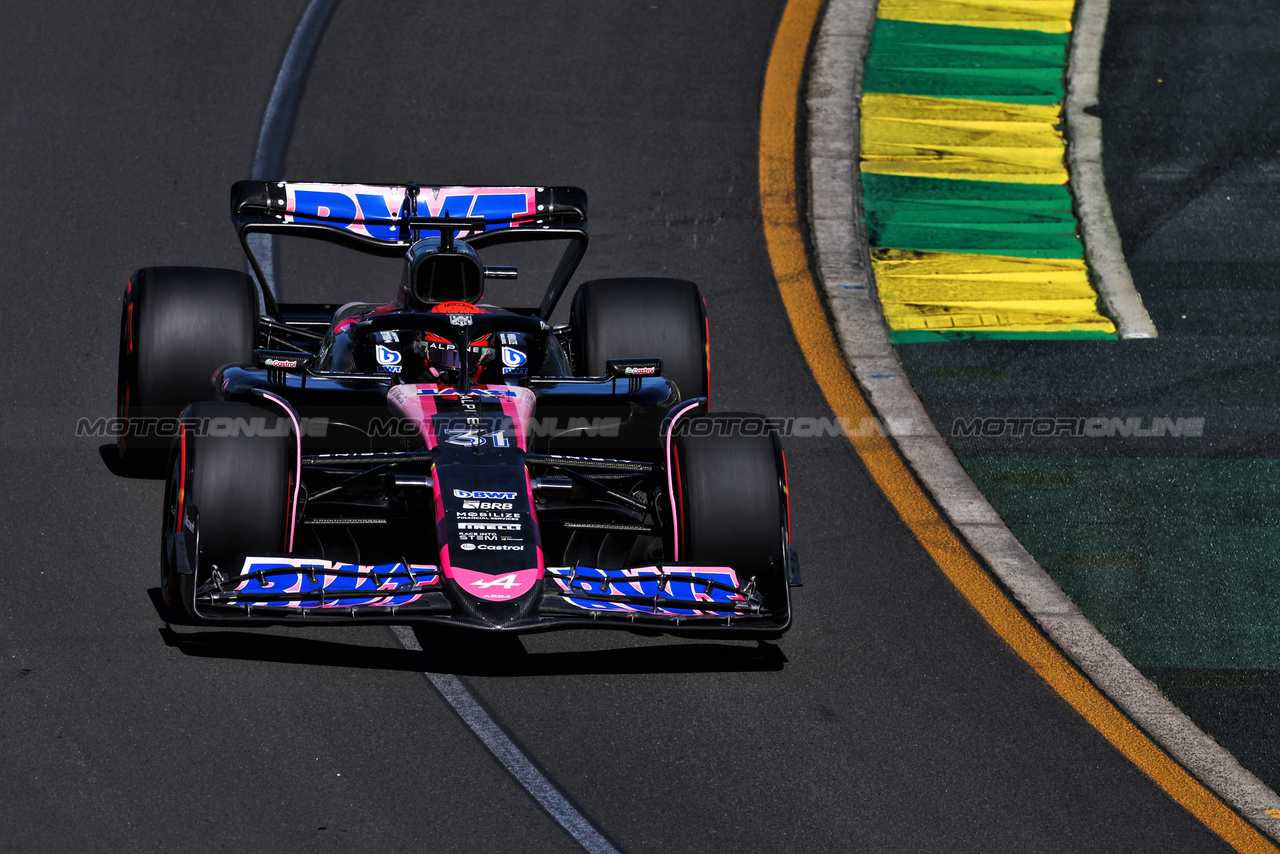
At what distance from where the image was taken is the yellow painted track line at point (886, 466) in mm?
6656

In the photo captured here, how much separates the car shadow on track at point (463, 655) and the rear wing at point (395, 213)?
240cm

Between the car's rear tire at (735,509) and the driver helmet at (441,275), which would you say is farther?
the driver helmet at (441,275)

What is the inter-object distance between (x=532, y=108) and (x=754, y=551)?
6.84 meters

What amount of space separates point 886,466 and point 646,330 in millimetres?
1477

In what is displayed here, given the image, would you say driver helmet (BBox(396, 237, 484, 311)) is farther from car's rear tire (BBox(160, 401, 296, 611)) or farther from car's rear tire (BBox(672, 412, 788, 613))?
car's rear tire (BBox(672, 412, 788, 613))

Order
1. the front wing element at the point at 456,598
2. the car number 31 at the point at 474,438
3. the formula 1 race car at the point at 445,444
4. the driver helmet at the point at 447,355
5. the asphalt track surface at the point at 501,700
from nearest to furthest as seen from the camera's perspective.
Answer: the asphalt track surface at the point at 501,700 < the front wing element at the point at 456,598 < the formula 1 race car at the point at 445,444 < the car number 31 at the point at 474,438 < the driver helmet at the point at 447,355

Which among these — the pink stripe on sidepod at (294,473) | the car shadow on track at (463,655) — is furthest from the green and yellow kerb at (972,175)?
the pink stripe on sidepod at (294,473)

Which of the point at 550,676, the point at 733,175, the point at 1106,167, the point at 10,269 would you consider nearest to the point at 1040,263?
the point at 1106,167

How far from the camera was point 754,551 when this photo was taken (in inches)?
271

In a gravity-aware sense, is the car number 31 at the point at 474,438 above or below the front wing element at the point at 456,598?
above

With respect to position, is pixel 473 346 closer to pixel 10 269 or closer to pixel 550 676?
pixel 550 676

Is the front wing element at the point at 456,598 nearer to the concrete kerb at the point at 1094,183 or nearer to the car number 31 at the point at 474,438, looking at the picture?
the car number 31 at the point at 474,438

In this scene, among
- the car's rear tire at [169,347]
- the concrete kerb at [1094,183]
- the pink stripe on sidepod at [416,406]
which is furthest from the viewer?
the concrete kerb at [1094,183]

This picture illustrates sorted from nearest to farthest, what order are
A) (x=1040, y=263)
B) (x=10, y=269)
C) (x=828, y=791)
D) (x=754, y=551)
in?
1. (x=828, y=791)
2. (x=754, y=551)
3. (x=10, y=269)
4. (x=1040, y=263)
